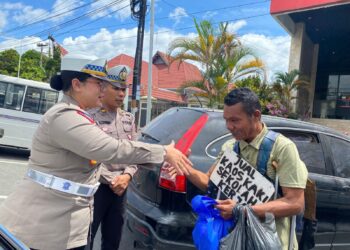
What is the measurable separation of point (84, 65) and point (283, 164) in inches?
47.5

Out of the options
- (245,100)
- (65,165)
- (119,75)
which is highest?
(119,75)

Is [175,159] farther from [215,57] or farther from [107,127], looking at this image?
[215,57]

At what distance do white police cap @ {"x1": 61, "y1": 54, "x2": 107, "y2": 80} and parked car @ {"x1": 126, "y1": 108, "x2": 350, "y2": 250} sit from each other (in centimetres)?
119

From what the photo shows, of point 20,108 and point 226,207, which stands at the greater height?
point 20,108

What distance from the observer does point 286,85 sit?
1427cm

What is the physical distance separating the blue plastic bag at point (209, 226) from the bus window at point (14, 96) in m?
8.94

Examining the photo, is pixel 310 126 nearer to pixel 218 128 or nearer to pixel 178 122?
pixel 218 128

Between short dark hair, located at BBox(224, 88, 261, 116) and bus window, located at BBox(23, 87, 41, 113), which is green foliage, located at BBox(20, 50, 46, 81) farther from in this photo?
short dark hair, located at BBox(224, 88, 261, 116)

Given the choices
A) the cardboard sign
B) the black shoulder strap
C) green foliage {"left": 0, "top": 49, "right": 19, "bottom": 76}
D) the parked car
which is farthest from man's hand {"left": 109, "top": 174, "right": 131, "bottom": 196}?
green foliage {"left": 0, "top": 49, "right": 19, "bottom": 76}

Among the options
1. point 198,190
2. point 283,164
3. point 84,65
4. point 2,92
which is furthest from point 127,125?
point 2,92

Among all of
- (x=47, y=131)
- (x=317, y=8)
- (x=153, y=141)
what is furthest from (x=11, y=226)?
(x=317, y=8)

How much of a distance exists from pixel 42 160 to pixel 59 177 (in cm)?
12

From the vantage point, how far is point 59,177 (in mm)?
1896

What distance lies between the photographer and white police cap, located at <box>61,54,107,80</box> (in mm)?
2008
